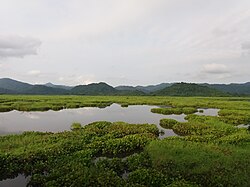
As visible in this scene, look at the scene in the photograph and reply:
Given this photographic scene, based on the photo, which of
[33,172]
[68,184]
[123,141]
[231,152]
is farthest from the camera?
[123,141]

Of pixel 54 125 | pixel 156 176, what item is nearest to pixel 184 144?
pixel 156 176

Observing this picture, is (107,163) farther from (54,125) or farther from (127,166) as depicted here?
(54,125)

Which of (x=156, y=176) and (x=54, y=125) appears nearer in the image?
(x=156, y=176)

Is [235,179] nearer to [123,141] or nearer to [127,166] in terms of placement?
[127,166]

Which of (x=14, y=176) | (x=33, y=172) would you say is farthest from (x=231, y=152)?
(x=14, y=176)

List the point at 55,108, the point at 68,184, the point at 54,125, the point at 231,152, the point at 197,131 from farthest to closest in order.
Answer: the point at 55,108 < the point at 54,125 < the point at 197,131 < the point at 231,152 < the point at 68,184

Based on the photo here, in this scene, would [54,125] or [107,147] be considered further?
[54,125]

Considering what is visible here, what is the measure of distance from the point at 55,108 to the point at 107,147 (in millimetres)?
39822

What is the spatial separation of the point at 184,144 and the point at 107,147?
242 inches

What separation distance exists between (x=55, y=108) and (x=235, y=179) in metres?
48.6

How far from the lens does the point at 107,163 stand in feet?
53.9

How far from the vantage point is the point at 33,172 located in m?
15.5

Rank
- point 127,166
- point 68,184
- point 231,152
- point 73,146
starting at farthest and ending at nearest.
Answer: point 73,146 < point 231,152 < point 127,166 < point 68,184

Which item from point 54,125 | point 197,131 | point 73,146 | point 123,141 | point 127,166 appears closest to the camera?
point 127,166
